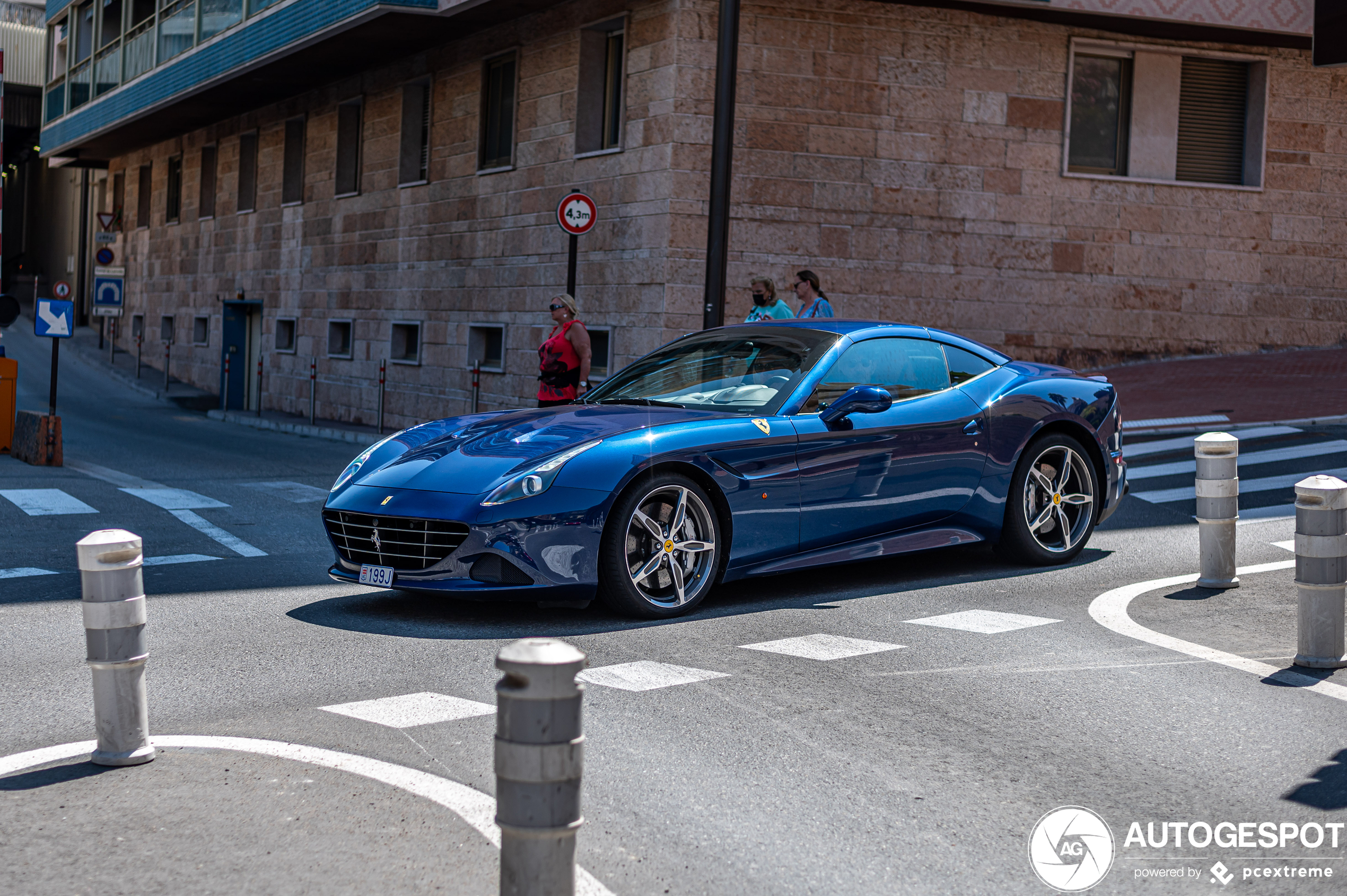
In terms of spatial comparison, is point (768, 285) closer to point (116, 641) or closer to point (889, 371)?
point (889, 371)

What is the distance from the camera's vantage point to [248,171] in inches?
1172

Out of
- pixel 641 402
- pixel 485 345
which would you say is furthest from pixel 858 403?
pixel 485 345

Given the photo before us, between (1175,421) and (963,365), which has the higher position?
(963,365)

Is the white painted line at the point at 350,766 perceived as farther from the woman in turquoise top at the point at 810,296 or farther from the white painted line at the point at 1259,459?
the white painted line at the point at 1259,459

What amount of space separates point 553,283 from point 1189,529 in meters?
11.1

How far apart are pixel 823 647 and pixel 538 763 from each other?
3.48m

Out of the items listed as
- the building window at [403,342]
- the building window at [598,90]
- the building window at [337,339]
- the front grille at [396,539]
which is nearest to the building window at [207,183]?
the building window at [337,339]

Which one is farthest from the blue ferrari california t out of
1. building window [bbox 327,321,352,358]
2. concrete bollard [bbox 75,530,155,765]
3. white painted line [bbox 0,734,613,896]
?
building window [bbox 327,321,352,358]

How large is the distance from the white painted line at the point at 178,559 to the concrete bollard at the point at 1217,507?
5.50 meters

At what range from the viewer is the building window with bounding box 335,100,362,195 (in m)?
25.1

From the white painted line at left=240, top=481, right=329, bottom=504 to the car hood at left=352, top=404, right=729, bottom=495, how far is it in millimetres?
4670

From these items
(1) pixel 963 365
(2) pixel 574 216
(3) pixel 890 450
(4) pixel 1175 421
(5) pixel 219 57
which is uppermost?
(5) pixel 219 57

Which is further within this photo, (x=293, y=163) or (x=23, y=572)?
(x=293, y=163)

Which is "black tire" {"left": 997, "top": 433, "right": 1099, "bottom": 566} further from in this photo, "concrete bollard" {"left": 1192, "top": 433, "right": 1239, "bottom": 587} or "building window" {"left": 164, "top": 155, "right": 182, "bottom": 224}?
"building window" {"left": 164, "top": 155, "right": 182, "bottom": 224}
